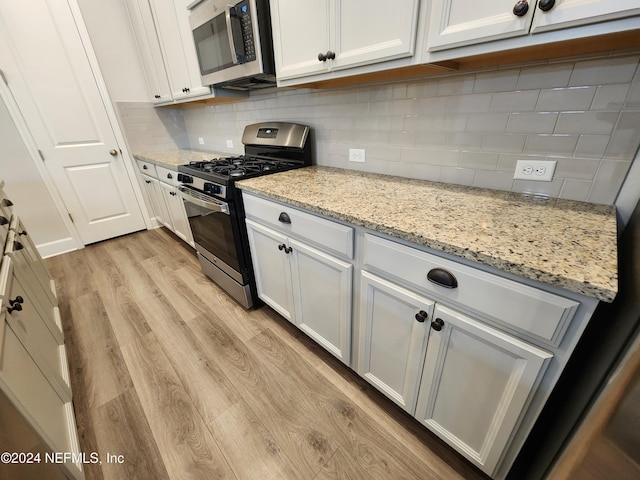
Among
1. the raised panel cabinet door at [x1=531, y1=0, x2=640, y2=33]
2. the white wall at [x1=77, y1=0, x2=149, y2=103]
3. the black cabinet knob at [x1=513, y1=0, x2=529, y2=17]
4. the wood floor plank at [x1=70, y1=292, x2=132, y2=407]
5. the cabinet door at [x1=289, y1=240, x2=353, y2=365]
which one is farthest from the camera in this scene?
the white wall at [x1=77, y1=0, x2=149, y2=103]

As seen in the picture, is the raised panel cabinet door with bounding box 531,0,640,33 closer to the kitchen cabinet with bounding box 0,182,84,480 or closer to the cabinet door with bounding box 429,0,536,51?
the cabinet door with bounding box 429,0,536,51

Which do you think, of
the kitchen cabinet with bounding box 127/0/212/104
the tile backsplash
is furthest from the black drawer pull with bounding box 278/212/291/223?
the kitchen cabinet with bounding box 127/0/212/104

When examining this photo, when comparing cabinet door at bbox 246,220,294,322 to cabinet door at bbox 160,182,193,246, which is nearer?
cabinet door at bbox 246,220,294,322

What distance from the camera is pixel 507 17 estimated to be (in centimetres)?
76

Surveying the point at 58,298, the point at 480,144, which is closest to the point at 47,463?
the point at 58,298

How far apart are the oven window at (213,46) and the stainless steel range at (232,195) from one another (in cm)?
47

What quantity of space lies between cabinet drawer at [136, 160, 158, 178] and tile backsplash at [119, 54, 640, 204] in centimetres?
182

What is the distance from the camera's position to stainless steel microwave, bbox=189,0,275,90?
1480 millimetres

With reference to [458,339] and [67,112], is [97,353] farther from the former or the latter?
[67,112]

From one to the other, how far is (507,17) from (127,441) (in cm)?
211

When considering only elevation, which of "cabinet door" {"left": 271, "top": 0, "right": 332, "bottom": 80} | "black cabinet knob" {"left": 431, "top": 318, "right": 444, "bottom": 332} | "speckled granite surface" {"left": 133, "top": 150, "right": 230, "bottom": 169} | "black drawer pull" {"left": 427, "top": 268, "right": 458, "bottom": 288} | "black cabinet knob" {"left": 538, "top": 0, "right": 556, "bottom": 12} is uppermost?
"cabinet door" {"left": 271, "top": 0, "right": 332, "bottom": 80}

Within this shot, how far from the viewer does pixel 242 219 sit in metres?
1.62

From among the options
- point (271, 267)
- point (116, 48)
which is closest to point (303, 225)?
point (271, 267)

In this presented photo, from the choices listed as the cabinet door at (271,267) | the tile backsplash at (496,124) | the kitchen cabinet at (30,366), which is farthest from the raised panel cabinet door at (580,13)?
the kitchen cabinet at (30,366)
